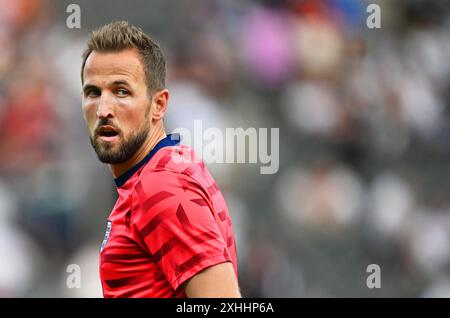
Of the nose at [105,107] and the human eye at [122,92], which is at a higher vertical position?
the human eye at [122,92]

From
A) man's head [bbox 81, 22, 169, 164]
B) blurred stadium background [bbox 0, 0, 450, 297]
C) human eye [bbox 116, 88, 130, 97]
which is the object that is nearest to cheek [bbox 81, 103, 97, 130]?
man's head [bbox 81, 22, 169, 164]

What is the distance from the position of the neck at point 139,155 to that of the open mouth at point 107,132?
105 millimetres

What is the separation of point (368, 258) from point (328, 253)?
0.41 m

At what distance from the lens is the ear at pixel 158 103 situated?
282 cm

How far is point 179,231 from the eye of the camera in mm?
2318

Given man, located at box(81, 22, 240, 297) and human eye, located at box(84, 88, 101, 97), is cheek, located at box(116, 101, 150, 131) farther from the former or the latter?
human eye, located at box(84, 88, 101, 97)

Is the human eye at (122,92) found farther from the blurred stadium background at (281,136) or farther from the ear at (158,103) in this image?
the blurred stadium background at (281,136)

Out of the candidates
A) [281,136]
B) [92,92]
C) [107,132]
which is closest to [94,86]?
[92,92]

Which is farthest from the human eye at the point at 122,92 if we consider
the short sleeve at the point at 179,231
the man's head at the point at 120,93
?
the short sleeve at the point at 179,231

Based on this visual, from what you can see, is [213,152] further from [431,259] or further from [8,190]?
[431,259]

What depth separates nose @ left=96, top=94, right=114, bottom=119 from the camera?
8.81 feet

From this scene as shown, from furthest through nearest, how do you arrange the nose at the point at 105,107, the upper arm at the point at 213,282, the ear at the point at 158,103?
1. the ear at the point at 158,103
2. the nose at the point at 105,107
3. the upper arm at the point at 213,282

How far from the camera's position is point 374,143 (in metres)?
7.25

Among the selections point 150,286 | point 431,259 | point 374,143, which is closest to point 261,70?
point 374,143
